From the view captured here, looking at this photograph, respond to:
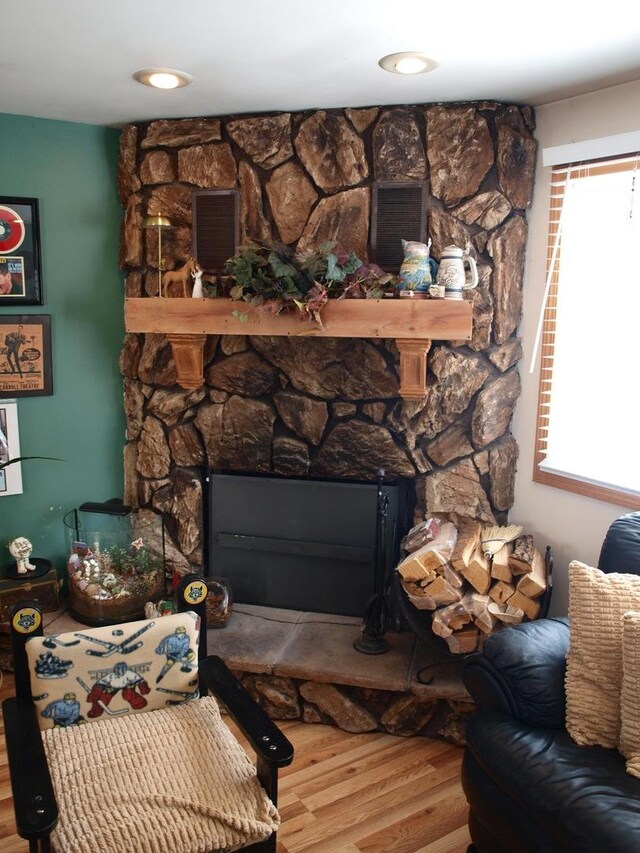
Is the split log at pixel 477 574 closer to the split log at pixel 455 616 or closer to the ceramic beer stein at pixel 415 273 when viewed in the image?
the split log at pixel 455 616

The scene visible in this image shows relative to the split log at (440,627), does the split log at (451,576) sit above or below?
above

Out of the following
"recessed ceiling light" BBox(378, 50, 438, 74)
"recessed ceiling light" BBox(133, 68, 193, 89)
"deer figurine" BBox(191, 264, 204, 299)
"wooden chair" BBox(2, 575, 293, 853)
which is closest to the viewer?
"wooden chair" BBox(2, 575, 293, 853)

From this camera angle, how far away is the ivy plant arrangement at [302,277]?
103 inches

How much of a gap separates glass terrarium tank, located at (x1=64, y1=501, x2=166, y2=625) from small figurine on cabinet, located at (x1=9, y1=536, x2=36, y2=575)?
17cm

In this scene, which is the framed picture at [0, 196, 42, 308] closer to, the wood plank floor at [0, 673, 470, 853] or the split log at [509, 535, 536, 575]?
the wood plank floor at [0, 673, 470, 853]

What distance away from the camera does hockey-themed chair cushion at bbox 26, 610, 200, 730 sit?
188cm

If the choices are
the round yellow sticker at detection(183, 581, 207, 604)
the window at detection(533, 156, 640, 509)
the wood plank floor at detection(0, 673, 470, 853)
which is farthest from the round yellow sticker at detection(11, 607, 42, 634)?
the window at detection(533, 156, 640, 509)

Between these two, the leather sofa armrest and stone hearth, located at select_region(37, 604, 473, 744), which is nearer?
the leather sofa armrest

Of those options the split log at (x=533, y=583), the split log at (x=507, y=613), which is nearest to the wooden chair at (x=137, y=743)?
the split log at (x=507, y=613)

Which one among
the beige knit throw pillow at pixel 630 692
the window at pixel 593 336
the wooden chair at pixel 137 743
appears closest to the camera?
the wooden chair at pixel 137 743

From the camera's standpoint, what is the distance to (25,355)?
3.09 m

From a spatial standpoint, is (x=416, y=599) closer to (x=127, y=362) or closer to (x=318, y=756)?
(x=318, y=756)

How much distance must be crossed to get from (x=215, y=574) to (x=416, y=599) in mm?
1085

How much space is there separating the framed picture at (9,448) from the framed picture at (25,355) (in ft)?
0.23
